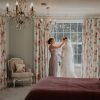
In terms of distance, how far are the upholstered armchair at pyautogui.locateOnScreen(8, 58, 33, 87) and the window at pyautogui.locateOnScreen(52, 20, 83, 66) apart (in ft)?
5.37

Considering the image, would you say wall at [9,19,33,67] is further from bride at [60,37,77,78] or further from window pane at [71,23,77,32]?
window pane at [71,23,77,32]

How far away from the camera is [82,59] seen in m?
7.95

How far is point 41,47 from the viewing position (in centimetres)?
790

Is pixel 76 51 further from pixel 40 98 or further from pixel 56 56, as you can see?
pixel 40 98

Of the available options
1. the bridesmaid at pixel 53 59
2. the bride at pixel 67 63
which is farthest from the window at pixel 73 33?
the bridesmaid at pixel 53 59

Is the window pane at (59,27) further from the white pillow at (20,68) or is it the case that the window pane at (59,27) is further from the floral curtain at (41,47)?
the white pillow at (20,68)

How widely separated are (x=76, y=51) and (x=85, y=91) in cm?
450

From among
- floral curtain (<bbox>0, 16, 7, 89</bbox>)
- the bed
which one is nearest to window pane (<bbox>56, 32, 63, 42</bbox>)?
floral curtain (<bbox>0, 16, 7, 89</bbox>)

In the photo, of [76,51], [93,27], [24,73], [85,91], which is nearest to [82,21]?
[93,27]

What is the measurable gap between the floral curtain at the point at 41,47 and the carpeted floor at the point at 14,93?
39.5 inches

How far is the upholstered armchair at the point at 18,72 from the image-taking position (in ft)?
23.7

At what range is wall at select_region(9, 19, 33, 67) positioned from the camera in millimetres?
8000

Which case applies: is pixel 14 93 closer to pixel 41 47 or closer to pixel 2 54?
pixel 2 54

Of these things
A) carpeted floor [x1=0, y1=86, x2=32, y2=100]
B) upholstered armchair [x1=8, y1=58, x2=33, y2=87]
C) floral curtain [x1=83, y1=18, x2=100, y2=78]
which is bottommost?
carpeted floor [x1=0, y1=86, x2=32, y2=100]
